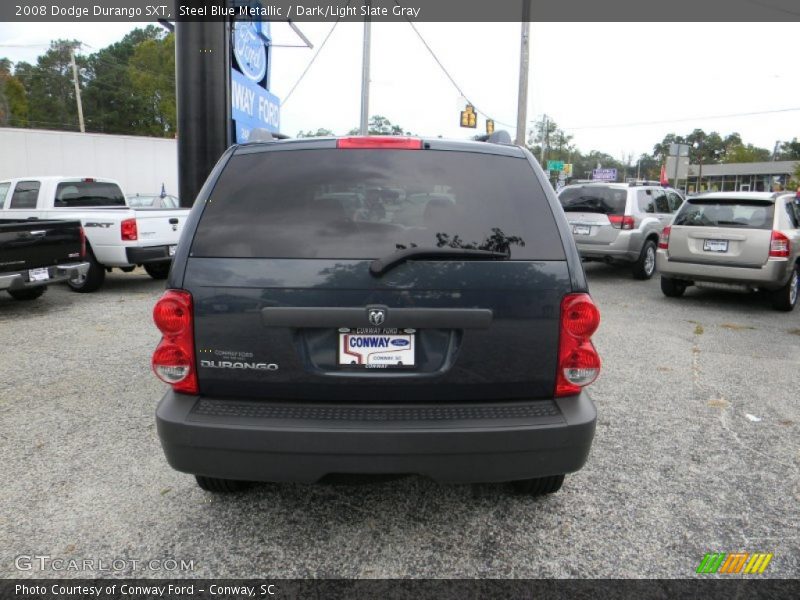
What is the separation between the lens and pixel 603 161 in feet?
390

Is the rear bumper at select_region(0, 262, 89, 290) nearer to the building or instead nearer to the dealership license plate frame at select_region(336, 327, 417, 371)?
the dealership license plate frame at select_region(336, 327, 417, 371)

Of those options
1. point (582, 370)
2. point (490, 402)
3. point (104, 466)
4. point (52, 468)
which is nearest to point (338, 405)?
point (490, 402)

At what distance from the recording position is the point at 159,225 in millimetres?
9305

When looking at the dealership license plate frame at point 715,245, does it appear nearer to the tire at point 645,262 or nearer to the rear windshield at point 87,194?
the tire at point 645,262

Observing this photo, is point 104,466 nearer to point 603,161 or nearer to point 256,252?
point 256,252

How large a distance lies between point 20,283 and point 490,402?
699 centimetres

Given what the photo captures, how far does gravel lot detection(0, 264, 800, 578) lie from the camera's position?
8.76 feet

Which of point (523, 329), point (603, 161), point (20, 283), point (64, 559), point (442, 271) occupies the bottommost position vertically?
point (64, 559)

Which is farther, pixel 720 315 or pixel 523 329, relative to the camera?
pixel 720 315

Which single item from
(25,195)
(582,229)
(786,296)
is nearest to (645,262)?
(582,229)

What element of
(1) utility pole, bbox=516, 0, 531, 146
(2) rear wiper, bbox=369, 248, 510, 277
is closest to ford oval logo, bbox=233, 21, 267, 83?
(2) rear wiper, bbox=369, 248, 510, 277

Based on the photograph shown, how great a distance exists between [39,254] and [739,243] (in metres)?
9.32

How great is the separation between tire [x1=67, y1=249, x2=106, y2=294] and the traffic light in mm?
18411
